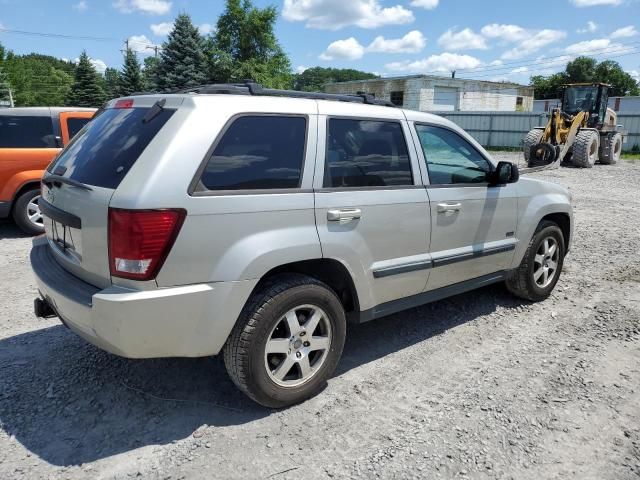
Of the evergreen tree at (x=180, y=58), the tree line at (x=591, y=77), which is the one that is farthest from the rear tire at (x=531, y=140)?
the tree line at (x=591, y=77)

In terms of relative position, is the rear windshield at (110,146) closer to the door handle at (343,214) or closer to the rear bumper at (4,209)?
the door handle at (343,214)

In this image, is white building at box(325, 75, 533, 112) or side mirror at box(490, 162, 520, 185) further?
white building at box(325, 75, 533, 112)

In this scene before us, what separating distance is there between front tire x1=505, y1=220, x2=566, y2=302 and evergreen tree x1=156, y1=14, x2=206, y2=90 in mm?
41677

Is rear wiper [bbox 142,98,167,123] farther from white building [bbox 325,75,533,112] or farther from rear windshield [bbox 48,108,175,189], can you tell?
white building [bbox 325,75,533,112]

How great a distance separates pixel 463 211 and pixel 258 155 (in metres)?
1.83

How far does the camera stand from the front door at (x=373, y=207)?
3107 mm

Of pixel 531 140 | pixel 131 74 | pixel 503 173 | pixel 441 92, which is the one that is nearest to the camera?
pixel 503 173

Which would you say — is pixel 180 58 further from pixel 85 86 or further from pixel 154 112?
pixel 154 112

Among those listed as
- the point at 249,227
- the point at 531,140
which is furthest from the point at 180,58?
the point at 249,227

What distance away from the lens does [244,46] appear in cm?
5238

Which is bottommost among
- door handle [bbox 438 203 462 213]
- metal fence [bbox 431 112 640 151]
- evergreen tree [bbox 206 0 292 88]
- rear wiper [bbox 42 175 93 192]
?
door handle [bbox 438 203 462 213]

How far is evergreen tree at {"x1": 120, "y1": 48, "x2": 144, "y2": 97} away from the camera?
4853 cm

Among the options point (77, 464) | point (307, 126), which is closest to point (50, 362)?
point (77, 464)

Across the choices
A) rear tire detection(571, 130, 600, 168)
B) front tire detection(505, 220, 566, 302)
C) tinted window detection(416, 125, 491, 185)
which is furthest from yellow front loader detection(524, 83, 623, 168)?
tinted window detection(416, 125, 491, 185)
